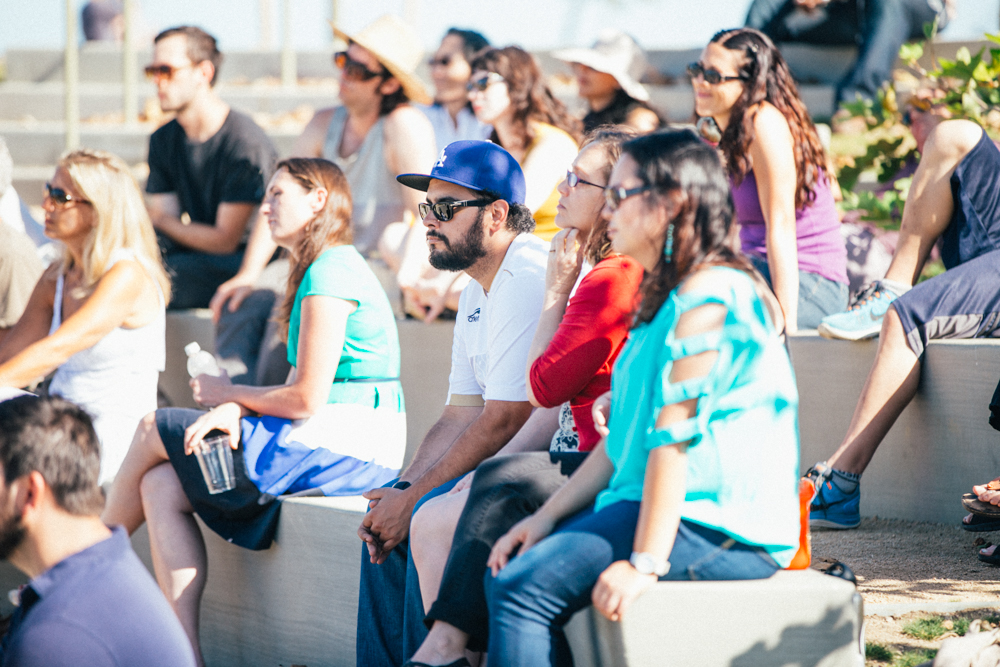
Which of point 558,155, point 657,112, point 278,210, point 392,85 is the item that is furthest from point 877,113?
point 278,210

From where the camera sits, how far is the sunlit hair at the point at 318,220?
149 inches

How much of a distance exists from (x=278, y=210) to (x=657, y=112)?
7.73ft

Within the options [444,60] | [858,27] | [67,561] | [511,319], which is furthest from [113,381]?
[858,27]

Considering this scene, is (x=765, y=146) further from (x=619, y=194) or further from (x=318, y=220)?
(x=619, y=194)

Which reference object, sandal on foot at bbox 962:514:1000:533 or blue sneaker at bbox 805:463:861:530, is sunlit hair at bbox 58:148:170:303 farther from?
sandal on foot at bbox 962:514:1000:533

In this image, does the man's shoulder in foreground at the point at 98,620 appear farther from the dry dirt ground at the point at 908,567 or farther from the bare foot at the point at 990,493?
the bare foot at the point at 990,493

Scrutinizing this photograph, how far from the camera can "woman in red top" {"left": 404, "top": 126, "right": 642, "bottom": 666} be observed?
2.59 metres

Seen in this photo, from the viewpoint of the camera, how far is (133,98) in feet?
33.1

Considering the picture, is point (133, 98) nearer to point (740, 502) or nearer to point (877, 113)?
point (877, 113)

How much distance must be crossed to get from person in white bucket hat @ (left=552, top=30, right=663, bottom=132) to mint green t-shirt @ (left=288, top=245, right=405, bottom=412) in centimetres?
196

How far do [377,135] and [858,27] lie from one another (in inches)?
182

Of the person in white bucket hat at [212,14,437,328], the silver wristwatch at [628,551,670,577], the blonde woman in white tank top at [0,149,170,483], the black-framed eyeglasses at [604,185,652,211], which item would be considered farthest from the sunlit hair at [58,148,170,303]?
the silver wristwatch at [628,551,670,577]

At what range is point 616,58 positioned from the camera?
5570 mm

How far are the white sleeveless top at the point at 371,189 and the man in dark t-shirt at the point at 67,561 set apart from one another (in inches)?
Result: 137
